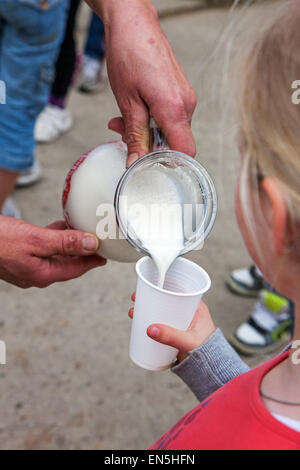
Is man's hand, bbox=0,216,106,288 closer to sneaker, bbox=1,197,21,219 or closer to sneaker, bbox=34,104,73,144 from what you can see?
sneaker, bbox=1,197,21,219

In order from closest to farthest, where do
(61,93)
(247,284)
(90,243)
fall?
(90,243) → (247,284) → (61,93)

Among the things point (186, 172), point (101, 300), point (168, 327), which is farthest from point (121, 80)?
point (101, 300)

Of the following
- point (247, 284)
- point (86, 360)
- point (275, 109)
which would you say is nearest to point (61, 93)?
point (247, 284)

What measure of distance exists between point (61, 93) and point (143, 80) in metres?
2.06

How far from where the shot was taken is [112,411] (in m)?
1.86

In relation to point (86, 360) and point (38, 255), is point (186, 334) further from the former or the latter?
point (86, 360)

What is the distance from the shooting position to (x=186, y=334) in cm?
110

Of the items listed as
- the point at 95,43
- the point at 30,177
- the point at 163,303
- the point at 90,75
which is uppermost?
the point at 163,303

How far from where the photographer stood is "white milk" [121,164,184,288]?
1.04m

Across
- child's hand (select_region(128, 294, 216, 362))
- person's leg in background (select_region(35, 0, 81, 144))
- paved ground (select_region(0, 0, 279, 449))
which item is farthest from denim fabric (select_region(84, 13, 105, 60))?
child's hand (select_region(128, 294, 216, 362))

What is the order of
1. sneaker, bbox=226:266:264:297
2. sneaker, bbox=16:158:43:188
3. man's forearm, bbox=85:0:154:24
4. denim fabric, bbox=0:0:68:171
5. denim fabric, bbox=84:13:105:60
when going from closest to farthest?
man's forearm, bbox=85:0:154:24 → denim fabric, bbox=0:0:68:171 → sneaker, bbox=226:266:264:297 → sneaker, bbox=16:158:43:188 → denim fabric, bbox=84:13:105:60

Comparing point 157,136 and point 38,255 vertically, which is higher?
point 157,136

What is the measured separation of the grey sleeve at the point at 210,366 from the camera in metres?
1.13

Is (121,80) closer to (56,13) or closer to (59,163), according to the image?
(56,13)
